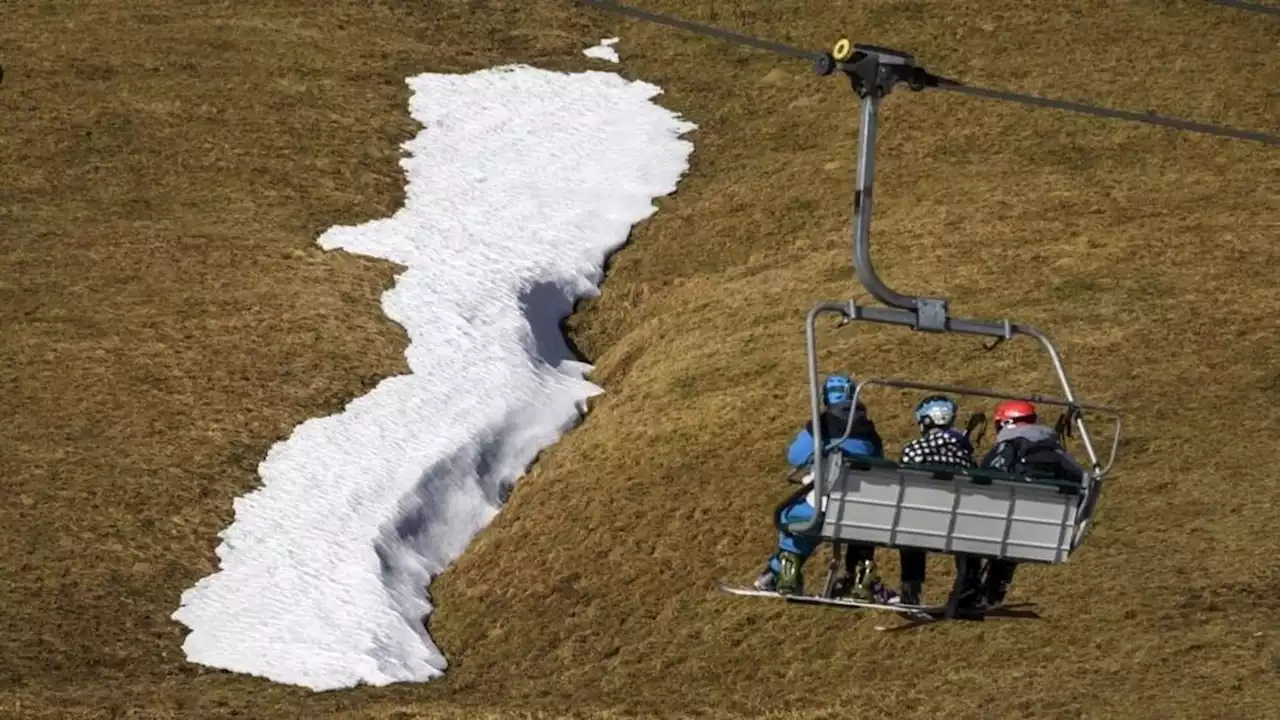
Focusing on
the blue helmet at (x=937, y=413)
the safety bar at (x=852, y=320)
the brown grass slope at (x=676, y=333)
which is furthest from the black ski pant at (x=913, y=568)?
the brown grass slope at (x=676, y=333)

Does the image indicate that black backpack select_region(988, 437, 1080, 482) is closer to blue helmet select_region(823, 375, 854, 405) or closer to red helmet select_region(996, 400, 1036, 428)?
red helmet select_region(996, 400, 1036, 428)

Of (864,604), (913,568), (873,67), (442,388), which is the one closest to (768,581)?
(913,568)

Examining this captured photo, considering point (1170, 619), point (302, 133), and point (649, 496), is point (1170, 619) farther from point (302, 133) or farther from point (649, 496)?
point (302, 133)

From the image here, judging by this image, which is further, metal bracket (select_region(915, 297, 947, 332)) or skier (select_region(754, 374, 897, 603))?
skier (select_region(754, 374, 897, 603))

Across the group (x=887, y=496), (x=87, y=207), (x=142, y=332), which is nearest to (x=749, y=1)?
(x=87, y=207)

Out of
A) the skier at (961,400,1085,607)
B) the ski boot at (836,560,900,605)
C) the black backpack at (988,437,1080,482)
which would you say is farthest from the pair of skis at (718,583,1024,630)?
the black backpack at (988,437,1080,482)

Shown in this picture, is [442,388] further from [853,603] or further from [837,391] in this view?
[853,603]
